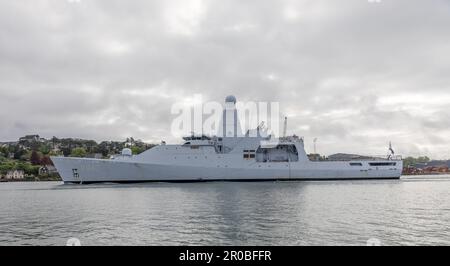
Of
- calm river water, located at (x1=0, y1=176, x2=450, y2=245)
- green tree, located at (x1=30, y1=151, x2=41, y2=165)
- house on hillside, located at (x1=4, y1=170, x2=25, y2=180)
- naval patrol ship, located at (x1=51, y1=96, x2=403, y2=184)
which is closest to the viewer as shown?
calm river water, located at (x1=0, y1=176, x2=450, y2=245)

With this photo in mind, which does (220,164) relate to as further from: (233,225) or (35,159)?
(35,159)

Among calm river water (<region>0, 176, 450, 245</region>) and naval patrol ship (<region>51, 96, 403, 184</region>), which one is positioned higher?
naval patrol ship (<region>51, 96, 403, 184</region>)

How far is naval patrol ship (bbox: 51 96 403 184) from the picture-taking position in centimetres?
4162

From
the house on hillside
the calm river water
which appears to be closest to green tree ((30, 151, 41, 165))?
the house on hillside

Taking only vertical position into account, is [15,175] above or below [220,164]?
below

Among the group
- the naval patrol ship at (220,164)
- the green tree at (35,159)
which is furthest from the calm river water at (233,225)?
the green tree at (35,159)

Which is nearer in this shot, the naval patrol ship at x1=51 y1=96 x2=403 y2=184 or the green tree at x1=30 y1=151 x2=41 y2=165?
the naval patrol ship at x1=51 y1=96 x2=403 y2=184

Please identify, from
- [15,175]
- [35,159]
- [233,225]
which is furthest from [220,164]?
[35,159]

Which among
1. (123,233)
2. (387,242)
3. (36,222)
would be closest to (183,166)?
(36,222)

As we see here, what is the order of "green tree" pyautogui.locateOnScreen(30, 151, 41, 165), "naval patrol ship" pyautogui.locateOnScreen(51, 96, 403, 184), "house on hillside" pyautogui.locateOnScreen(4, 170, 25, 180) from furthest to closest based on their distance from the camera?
"green tree" pyautogui.locateOnScreen(30, 151, 41, 165)
"house on hillside" pyautogui.locateOnScreen(4, 170, 25, 180)
"naval patrol ship" pyautogui.locateOnScreen(51, 96, 403, 184)

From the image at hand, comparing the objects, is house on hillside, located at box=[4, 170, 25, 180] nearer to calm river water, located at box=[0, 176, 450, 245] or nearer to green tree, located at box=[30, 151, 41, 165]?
green tree, located at box=[30, 151, 41, 165]

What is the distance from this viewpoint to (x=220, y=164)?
140 ft

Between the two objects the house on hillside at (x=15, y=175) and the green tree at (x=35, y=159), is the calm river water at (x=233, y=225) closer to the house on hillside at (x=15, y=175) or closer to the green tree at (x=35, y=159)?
the house on hillside at (x=15, y=175)
